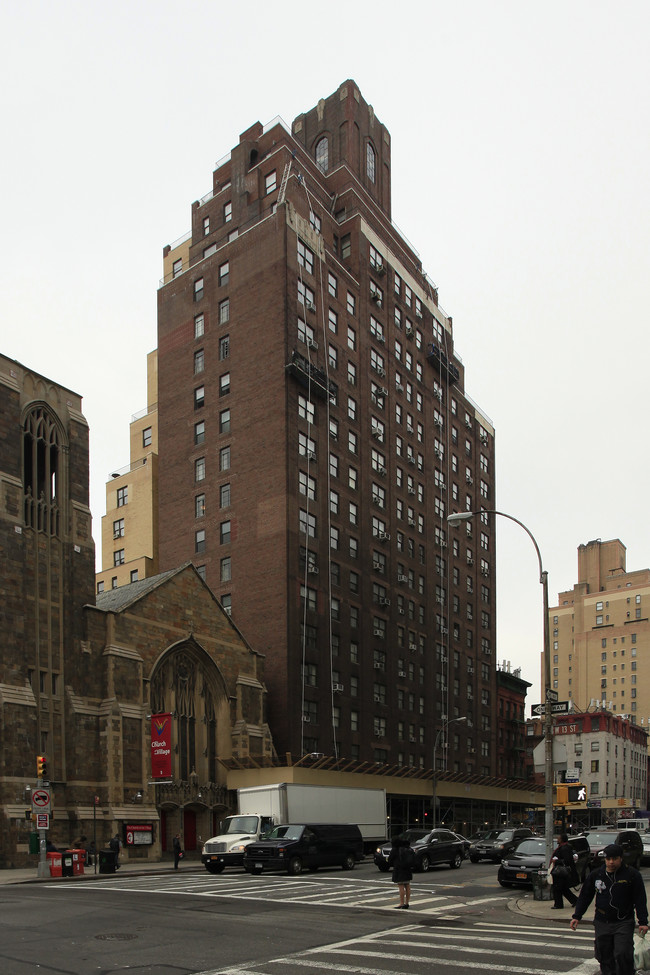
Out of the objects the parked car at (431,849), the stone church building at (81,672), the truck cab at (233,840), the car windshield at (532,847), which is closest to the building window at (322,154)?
the stone church building at (81,672)

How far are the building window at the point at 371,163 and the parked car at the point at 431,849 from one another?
5696cm

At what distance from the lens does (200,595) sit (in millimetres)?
50406

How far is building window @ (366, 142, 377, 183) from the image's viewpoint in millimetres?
77562

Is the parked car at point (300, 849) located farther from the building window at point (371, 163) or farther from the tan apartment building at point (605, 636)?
the tan apartment building at point (605, 636)

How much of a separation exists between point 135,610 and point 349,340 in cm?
2877

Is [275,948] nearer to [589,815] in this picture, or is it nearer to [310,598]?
[310,598]

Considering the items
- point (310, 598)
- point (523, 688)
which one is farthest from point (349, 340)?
point (523, 688)

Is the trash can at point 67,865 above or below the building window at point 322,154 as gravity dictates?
below

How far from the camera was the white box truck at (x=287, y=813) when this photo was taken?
35656mm

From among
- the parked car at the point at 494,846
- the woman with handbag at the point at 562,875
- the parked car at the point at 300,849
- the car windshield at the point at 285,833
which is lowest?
the parked car at the point at 494,846

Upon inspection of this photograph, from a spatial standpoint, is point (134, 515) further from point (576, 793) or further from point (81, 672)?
point (576, 793)

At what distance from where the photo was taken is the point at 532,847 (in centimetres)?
2798

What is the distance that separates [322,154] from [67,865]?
60280 mm

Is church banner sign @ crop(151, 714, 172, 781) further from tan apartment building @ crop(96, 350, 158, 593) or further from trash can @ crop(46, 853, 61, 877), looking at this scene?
tan apartment building @ crop(96, 350, 158, 593)
